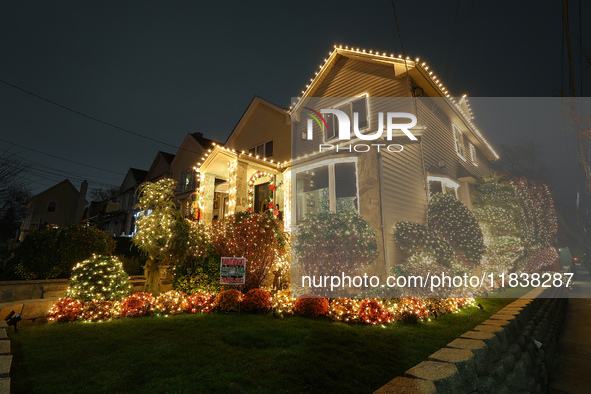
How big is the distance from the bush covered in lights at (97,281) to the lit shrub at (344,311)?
20.0 feet

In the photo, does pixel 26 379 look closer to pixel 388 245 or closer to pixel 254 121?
pixel 388 245

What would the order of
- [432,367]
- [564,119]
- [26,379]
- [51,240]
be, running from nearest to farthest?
[432,367]
[26,379]
[51,240]
[564,119]

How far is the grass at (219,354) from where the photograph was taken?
3.64 meters

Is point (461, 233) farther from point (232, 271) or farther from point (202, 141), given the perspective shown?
point (202, 141)

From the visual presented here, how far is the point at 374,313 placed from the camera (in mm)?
6676

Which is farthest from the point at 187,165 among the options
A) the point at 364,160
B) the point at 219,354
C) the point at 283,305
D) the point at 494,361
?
the point at 494,361

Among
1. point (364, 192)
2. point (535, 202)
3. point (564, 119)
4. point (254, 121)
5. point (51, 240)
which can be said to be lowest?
point (51, 240)

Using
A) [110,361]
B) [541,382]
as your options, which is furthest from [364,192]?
[110,361]

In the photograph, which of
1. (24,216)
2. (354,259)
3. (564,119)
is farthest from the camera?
(24,216)

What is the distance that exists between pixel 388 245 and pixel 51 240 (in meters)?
11.2

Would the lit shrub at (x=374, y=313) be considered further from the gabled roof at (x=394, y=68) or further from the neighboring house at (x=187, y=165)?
the neighboring house at (x=187, y=165)

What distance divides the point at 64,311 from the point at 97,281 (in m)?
0.96

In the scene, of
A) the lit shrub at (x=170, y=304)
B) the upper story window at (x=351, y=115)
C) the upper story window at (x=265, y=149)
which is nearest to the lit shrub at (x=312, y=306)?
the lit shrub at (x=170, y=304)

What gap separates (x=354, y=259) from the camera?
8.17 metres
